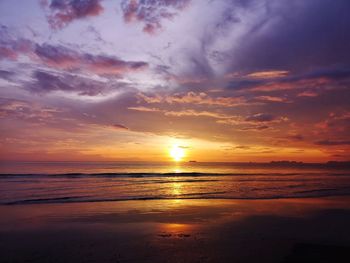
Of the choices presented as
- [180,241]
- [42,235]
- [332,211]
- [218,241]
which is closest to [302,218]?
[332,211]

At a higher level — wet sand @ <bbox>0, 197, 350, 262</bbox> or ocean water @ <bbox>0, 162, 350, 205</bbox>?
ocean water @ <bbox>0, 162, 350, 205</bbox>

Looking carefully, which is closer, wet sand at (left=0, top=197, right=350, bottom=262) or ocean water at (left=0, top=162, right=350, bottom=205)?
wet sand at (left=0, top=197, right=350, bottom=262)

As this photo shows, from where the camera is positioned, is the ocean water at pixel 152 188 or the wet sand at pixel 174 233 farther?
the ocean water at pixel 152 188

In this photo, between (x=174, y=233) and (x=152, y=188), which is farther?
(x=152, y=188)

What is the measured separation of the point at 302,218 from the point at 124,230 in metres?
9.92

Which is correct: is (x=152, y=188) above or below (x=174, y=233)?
above

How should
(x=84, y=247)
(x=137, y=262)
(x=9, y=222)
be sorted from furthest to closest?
(x=9, y=222) → (x=84, y=247) → (x=137, y=262)

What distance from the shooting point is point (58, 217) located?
17828mm

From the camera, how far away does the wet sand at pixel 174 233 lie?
1061 cm

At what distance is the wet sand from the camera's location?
10.6 m

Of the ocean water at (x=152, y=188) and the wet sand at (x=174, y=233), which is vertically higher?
the ocean water at (x=152, y=188)

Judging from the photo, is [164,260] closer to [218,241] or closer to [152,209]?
[218,241]

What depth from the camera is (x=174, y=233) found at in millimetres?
13867

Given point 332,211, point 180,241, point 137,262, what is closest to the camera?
point 137,262
